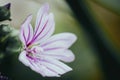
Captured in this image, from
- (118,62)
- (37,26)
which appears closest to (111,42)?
(118,62)

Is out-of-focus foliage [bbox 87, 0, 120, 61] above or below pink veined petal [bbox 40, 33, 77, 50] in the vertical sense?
above

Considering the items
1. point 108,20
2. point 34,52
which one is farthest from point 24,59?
point 108,20

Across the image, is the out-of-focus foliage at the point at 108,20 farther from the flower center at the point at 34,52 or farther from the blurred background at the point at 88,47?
the flower center at the point at 34,52

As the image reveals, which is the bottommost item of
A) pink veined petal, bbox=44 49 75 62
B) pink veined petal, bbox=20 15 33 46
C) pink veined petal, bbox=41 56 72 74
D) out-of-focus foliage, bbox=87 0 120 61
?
pink veined petal, bbox=41 56 72 74

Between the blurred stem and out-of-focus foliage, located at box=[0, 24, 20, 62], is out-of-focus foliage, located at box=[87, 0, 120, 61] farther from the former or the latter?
out-of-focus foliage, located at box=[0, 24, 20, 62]

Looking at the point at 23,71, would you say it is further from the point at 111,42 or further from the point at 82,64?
the point at 111,42

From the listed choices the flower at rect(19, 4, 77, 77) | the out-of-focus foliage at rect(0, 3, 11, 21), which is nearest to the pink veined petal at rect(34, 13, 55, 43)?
the flower at rect(19, 4, 77, 77)

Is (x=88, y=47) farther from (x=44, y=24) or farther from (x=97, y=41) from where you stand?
(x=44, y=24)
